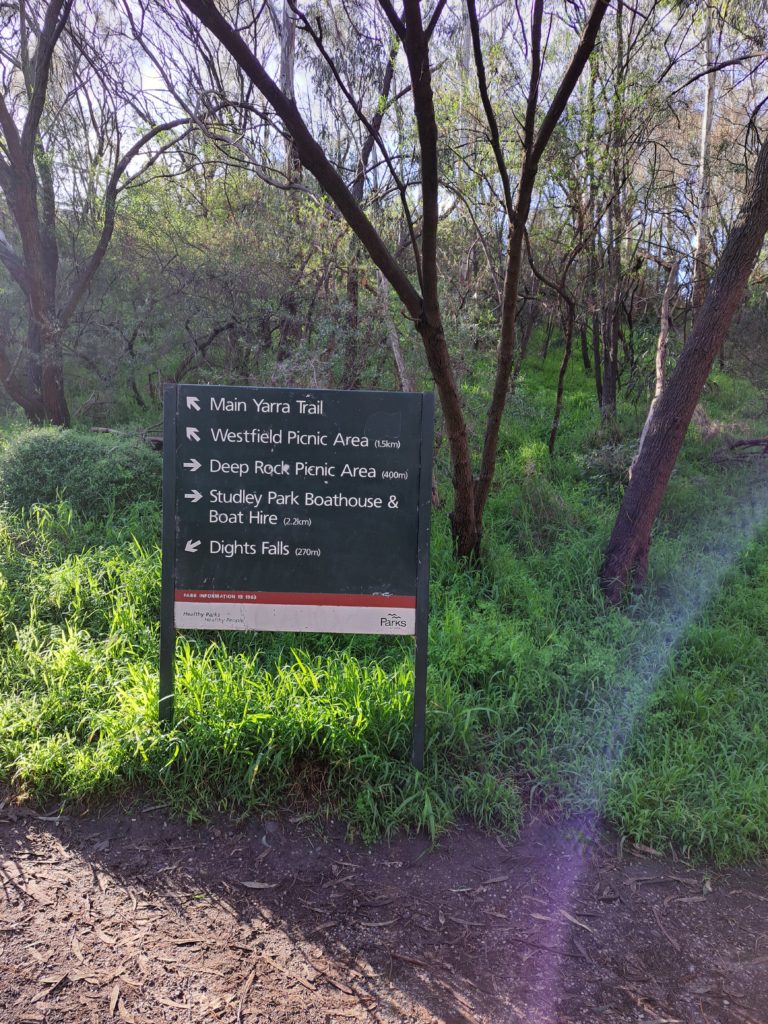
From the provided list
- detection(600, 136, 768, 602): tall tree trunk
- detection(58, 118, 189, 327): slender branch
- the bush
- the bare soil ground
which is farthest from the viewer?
detection(58, 118, 189, 327): slender branch

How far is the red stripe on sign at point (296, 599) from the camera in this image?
3105 mm

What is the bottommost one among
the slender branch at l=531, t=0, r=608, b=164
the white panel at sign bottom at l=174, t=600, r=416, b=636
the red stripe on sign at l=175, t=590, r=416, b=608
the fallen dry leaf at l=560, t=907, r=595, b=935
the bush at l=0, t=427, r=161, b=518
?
the fallen dry leaf at l=560, t=907, r=595, b=935

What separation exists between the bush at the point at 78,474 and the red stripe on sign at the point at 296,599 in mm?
3111

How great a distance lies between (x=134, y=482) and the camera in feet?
20.1

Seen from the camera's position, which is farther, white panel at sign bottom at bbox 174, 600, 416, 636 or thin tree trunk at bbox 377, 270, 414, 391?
thin tree trunk at bbox 377, 270, 414, 391

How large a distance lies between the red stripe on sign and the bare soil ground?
937 millimetres

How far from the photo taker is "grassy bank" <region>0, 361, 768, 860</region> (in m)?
3.08

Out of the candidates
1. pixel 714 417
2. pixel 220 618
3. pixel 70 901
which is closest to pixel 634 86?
pixel 714 417

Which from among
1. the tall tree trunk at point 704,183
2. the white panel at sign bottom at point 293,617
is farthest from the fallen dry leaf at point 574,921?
the tall tree trunk at point 704,183

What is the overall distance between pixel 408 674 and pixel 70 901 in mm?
1778

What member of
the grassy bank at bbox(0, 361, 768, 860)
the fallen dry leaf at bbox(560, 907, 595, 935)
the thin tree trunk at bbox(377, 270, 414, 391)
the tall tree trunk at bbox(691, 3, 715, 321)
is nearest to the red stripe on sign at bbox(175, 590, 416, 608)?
the grassy bank at bbox(0, 361, 768, 860)

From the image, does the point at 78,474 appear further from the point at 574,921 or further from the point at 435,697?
the point at 574,921

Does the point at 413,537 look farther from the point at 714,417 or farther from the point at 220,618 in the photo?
the point at 714,417

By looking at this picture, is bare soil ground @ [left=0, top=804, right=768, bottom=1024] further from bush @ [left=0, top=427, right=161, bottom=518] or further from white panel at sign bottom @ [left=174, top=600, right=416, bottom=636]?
bush @ [left=0, top=427, right=161, bottom=518]
